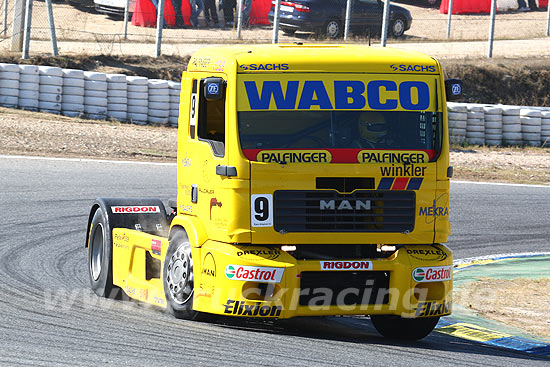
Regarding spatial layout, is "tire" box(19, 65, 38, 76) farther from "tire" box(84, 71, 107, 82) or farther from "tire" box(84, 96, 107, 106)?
"tire" box(84, 96, 107, 106)

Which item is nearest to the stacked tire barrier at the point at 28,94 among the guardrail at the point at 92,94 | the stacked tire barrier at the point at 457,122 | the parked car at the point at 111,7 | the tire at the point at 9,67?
the guardrail at the point at 92,94

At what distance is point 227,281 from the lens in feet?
24.9

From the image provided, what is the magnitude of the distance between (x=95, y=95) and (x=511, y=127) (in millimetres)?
9583

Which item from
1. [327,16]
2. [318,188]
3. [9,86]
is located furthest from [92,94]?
[318,188]

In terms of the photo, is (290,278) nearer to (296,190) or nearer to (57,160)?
(296,190)

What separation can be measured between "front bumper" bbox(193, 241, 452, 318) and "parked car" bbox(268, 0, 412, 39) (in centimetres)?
2043

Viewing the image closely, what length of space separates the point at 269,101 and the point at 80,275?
12.1 ft

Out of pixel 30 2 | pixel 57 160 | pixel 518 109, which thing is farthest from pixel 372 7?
pixel 57 160

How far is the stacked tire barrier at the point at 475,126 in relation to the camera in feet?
71.5

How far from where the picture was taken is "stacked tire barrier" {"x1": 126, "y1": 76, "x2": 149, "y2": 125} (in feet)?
66.5

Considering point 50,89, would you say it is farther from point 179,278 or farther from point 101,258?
point 179,278

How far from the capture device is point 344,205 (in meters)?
7.64

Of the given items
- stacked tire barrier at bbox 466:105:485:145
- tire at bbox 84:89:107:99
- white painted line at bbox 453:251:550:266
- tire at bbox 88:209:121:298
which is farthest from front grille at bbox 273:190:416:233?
stacked tire barrier at bbox 466:105:485:145

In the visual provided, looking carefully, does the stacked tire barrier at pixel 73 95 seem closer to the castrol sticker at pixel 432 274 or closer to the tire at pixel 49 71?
the tire at pixel 49 71
